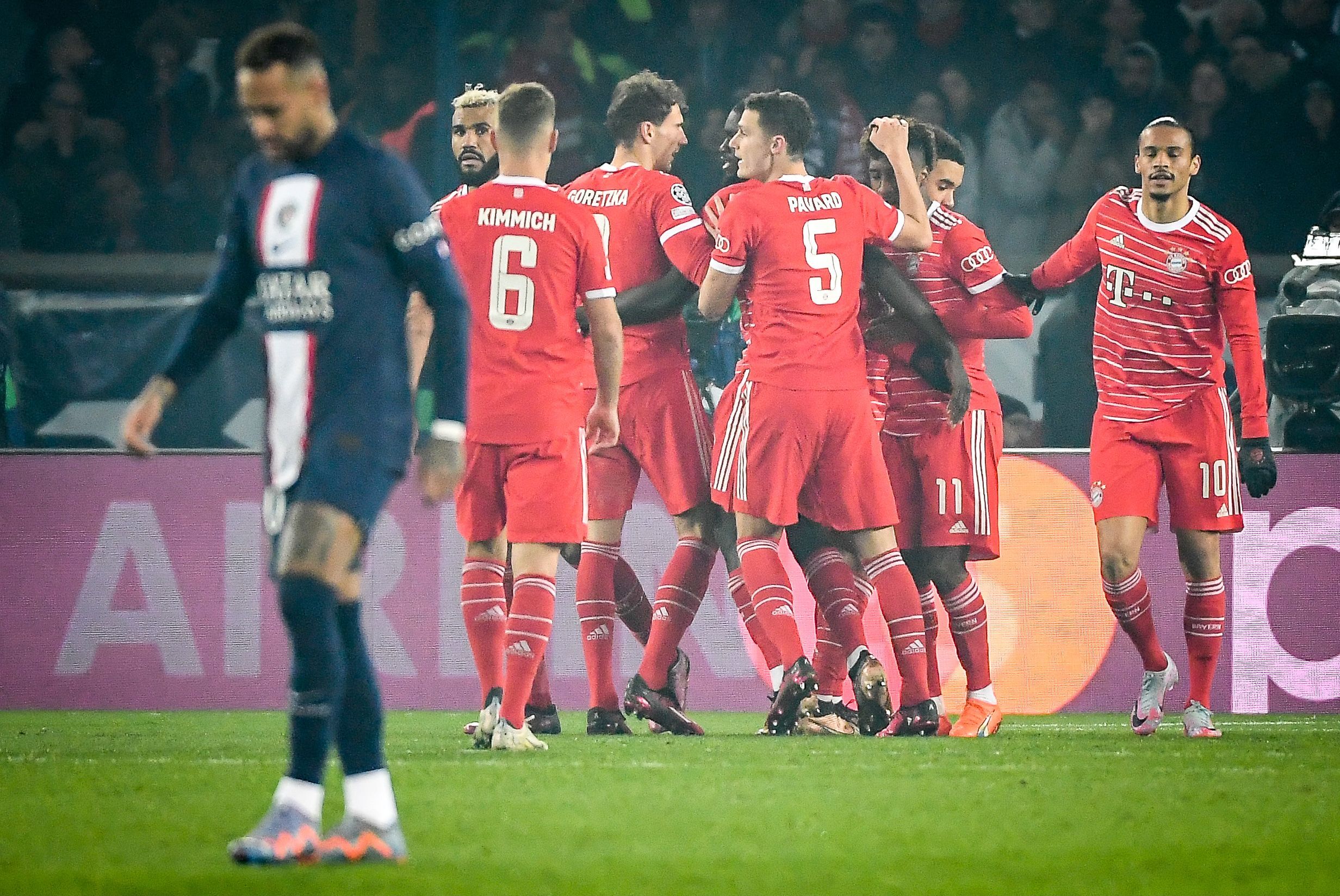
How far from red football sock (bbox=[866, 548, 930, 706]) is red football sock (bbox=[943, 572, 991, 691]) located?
32cm

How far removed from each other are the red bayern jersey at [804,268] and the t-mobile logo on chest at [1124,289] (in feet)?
3.25

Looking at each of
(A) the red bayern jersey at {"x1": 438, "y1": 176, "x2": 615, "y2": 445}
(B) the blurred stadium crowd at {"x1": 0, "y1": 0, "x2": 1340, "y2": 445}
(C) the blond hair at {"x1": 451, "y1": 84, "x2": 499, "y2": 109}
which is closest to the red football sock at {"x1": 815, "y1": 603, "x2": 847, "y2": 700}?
(A) the red bayern jersey at {"x1": 438, "y1": 176, "x2": 615, "y2": 445}

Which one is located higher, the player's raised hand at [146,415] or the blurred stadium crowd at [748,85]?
the blurred stadium crowd at [748,85]

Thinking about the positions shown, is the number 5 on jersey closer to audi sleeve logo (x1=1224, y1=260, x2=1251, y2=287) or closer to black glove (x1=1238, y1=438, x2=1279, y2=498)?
audi sleeve logo (x1=1224, y1=260, x2=1251, y2=287)

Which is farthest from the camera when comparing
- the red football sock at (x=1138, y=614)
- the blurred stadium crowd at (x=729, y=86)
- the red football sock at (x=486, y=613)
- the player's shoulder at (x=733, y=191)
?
the blurred stadium crowd at (x=729, y=86)

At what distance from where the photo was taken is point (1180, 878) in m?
3.51

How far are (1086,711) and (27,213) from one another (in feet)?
22.3

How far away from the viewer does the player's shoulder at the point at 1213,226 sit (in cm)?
705

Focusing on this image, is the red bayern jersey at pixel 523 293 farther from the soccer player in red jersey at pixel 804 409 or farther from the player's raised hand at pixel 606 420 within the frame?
the soccer player in red jersey at pixel 804 409

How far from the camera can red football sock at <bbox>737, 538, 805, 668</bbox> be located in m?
6.69

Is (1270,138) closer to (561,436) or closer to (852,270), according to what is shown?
(852,270)

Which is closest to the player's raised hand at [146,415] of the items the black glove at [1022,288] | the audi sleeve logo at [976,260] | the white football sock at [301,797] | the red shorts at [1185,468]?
the white football sock at [301,797]

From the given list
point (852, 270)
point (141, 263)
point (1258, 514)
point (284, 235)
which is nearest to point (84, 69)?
point (141, 263)

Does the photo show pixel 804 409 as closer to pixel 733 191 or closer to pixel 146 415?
pixel 733 191
